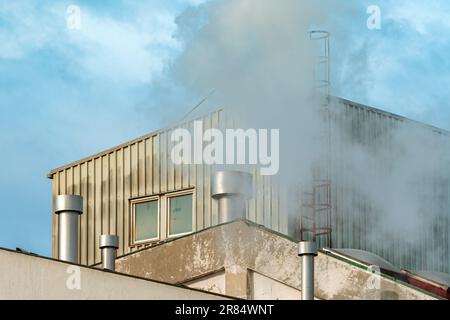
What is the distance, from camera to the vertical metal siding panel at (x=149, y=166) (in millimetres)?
34719

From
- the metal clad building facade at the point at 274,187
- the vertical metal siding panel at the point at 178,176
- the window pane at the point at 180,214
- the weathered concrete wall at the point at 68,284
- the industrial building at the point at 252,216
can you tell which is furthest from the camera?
the vertical metal siding panel at the point at 178,176

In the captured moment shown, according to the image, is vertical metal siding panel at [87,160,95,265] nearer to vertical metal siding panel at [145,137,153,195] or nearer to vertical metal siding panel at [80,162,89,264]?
vertical metal siding panel at [80,162,89,264]

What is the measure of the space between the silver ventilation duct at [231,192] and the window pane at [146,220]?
708cm

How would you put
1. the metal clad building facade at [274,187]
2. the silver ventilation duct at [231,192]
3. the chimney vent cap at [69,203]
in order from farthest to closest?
the metal clad building facade at [274,187], the silver ventilation duct at [231,192], the chimney vent cap at [69,203]

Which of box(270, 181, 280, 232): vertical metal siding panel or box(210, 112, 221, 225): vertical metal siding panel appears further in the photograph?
box(210, 112, 221, 225): vertical metal siding panel

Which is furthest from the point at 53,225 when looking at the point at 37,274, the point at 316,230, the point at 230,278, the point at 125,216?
the point at 37,274

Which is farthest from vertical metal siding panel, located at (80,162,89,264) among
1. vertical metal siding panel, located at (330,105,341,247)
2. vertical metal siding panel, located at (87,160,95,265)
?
vertical metal siding panel, located at (330,105,341,247)

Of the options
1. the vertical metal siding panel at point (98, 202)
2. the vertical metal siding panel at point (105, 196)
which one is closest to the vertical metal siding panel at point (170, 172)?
the vertical metal siding panel at point (105, 196)

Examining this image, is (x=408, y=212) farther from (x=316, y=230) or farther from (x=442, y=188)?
(x=316, y=230)

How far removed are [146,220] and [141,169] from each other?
1505 millimetres

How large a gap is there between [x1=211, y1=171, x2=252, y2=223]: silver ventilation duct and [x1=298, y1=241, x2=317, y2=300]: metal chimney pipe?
12.7ft

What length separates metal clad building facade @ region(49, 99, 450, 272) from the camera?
107ft

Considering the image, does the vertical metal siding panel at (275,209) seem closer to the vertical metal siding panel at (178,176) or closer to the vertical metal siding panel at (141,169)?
the vertical metal siding panel at (178,176)

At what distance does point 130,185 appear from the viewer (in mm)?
35375
